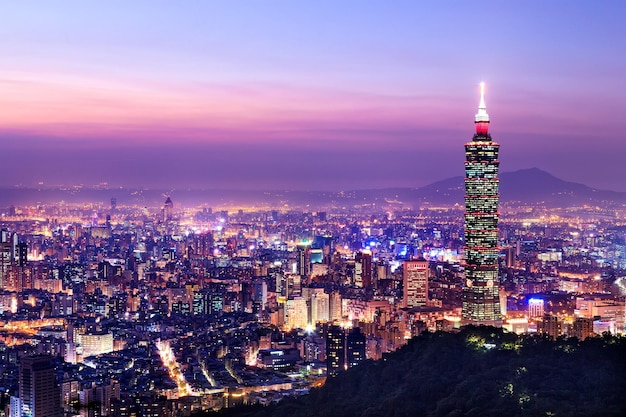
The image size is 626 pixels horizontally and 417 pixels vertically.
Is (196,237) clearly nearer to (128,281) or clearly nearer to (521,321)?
(128,281)

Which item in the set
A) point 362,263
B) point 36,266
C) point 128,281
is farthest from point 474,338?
point 36,266

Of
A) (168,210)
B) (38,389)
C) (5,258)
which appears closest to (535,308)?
(38,389)

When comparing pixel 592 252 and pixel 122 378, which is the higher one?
pixel 592 252

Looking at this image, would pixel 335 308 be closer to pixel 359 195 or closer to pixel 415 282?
pixel 415 282

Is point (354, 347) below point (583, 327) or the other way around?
below

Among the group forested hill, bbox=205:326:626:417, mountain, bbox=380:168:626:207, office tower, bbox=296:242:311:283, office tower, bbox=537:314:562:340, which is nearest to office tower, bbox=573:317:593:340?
office tower, bbox=537:314:562:340

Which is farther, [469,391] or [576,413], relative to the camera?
[469,391]
